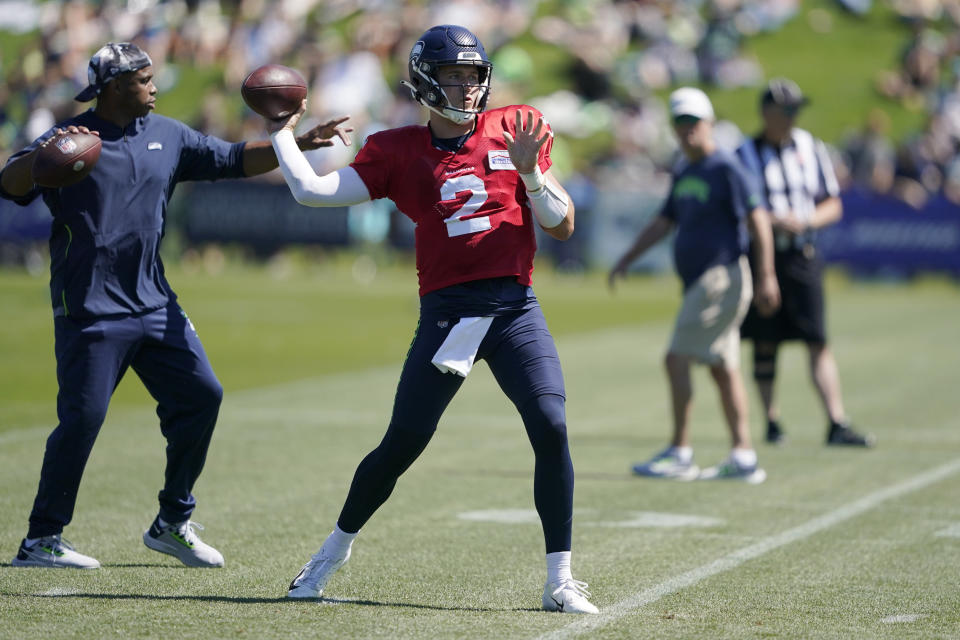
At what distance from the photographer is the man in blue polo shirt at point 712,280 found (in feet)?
27.3

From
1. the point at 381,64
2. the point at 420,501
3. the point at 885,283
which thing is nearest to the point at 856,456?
the point at 420,501

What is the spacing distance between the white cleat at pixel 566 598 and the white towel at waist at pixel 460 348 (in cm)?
80

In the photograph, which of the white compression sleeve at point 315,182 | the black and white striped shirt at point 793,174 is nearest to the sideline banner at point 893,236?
the black and white striped shirt at point 793,174

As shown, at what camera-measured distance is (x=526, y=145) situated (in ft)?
16.3

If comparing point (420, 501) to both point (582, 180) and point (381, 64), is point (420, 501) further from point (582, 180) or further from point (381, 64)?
point (381, 64)

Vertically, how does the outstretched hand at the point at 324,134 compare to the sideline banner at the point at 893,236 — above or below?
above

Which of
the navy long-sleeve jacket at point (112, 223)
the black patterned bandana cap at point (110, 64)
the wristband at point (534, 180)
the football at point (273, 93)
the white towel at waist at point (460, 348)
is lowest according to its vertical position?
the white towel at waist at point (460, 348)

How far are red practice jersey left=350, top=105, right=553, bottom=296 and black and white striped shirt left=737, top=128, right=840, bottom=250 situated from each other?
4524 millimetres

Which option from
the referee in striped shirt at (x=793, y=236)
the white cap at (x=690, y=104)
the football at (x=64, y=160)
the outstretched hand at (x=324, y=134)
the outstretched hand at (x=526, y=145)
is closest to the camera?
the outstretched hand at (x=526, y=145)

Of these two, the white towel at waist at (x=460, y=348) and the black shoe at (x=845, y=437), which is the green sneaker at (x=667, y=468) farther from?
the white towel at waist at (x=460, y=348)

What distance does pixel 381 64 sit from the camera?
31.9m

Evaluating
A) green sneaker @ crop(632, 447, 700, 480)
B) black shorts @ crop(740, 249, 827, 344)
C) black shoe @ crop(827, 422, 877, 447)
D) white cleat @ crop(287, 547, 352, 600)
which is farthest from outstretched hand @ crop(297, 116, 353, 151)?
black shoe @ crop(827, 422, 877, 447)

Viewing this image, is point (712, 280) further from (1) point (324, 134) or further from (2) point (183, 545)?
(2) point (183, 545)

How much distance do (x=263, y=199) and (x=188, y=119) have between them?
6.89 m
